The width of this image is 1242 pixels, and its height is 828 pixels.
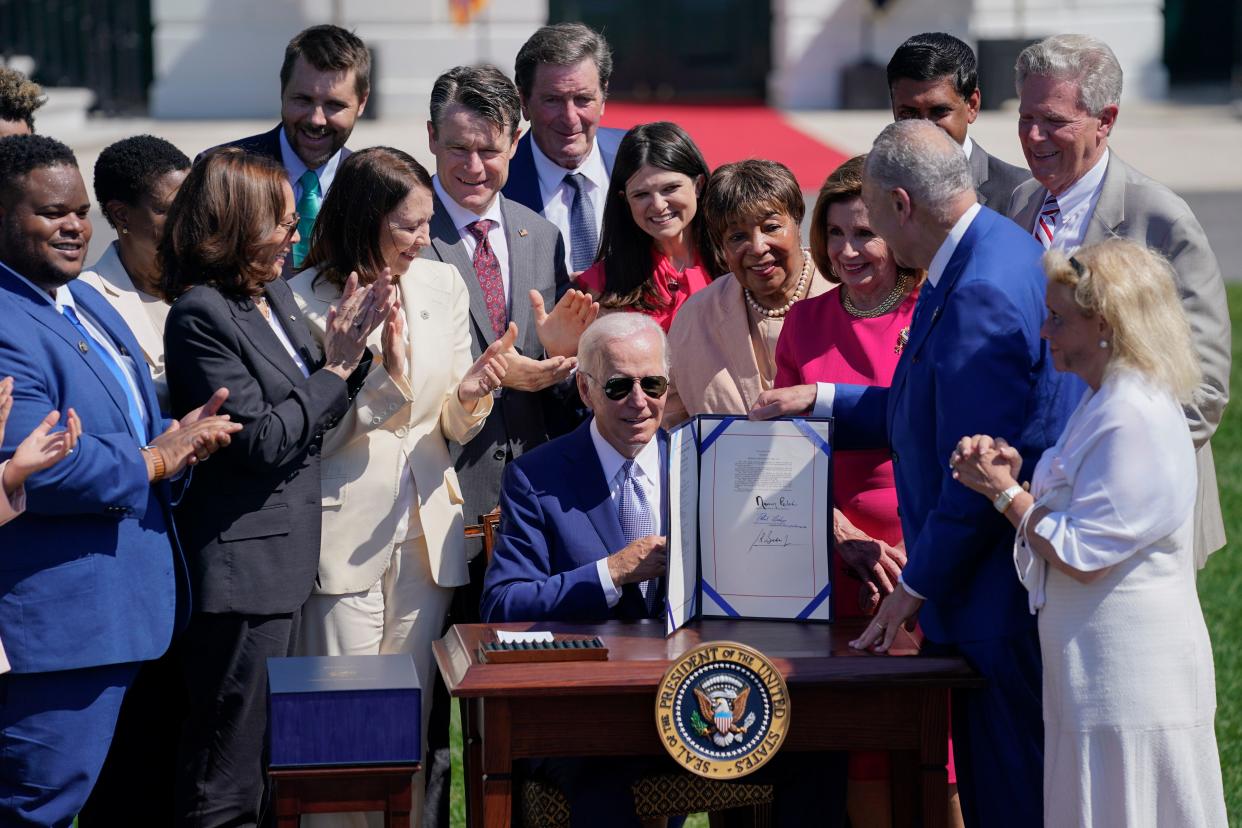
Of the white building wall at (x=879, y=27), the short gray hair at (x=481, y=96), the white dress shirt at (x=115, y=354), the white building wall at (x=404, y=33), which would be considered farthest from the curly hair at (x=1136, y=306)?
the white building wall at (x=879, y=27)

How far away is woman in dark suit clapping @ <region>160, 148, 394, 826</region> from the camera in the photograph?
4.07 metres

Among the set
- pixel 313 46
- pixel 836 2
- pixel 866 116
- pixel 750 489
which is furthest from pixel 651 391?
pixel 836 2

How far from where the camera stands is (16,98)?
5.23 meters

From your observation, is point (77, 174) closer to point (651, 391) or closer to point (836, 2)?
point (651, 391)

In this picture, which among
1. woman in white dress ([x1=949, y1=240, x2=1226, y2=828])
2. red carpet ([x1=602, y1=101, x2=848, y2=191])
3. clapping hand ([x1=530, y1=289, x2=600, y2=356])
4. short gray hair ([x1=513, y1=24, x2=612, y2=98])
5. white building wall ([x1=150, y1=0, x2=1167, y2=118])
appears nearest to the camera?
woman in white dress ([x1=949, y1=240, x2=1226, y2=828])

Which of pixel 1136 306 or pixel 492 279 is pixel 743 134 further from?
pixel 1136 306

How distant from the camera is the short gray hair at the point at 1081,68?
14.4 feet

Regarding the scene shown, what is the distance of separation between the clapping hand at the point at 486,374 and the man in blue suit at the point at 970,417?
1164 mm

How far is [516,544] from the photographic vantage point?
161 inches

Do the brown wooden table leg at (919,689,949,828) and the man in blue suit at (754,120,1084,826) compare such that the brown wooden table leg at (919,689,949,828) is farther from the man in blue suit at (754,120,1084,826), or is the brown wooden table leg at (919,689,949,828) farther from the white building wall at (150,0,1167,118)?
the white building wall at (150,0,1167,118)

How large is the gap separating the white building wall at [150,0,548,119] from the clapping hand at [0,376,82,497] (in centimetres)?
1786

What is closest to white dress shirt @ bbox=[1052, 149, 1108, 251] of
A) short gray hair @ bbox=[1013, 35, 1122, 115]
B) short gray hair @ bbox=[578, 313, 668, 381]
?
short gray hair @ bbox=[1013, 35, 1122, 115]

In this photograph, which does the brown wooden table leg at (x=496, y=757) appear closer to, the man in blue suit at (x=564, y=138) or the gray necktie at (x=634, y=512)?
the gray necktie at (x=634, y=512)

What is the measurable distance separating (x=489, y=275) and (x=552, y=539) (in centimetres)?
114
